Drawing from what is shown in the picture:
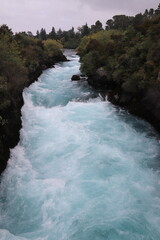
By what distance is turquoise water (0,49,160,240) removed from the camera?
365 inches

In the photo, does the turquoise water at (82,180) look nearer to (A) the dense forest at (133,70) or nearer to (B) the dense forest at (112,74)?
(B) the dense forest at (112,74)

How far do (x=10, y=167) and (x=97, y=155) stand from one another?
4.83m

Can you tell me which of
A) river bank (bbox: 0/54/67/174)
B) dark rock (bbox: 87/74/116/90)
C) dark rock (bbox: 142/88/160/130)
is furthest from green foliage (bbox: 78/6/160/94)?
river bank (bbox: 0/54/67/174)

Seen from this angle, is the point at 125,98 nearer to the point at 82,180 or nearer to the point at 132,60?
Answer: the point at 132,60

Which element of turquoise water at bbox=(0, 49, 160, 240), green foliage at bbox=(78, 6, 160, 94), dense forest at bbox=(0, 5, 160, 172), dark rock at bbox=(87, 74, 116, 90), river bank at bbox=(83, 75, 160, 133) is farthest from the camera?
dark rock at bbox=(87, 74, 116, 90)

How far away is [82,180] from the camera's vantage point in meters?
11.9

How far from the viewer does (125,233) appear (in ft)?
29.3

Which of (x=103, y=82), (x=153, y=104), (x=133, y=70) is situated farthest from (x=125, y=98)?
(x=103, y=82)

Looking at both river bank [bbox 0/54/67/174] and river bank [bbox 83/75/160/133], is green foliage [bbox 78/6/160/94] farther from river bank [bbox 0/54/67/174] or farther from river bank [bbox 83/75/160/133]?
river bank [bbox 0/54/67/174]

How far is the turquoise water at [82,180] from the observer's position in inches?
365

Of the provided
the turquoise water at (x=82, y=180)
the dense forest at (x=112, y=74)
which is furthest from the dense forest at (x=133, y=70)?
the turquoise water at (x=82, y=180)

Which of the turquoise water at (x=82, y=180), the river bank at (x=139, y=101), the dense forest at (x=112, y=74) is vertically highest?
the dense forest at (x=112, y=74)

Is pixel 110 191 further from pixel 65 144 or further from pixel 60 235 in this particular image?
pixel 65 144

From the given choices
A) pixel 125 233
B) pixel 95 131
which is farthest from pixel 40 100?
pixel 125 233
